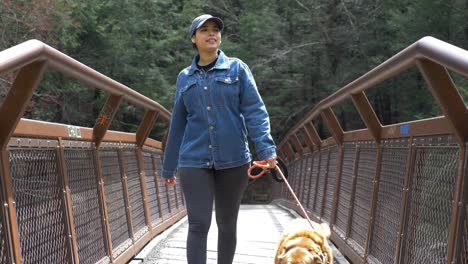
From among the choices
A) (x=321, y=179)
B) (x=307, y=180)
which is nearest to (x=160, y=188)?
(x=321, y=179)

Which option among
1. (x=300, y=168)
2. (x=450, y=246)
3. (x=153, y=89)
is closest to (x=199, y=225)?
(x=450, y=246)

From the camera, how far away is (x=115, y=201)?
17.2 ft

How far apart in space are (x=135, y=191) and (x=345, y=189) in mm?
2092

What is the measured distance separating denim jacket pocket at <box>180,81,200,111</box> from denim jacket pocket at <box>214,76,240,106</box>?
4.7 inches

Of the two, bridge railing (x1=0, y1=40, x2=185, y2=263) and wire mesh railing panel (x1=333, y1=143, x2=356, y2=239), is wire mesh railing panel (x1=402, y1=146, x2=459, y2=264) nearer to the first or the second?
bridge railing (x1=0, y1=40, x2=185, y2=263)

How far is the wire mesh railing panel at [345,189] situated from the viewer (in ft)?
19.2

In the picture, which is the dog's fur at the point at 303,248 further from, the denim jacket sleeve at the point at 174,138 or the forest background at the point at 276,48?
the forest background at the point at 276,48

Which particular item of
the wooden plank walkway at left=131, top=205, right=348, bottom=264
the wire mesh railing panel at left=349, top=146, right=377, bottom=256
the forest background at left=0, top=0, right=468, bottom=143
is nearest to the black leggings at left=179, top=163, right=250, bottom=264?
the wire mesh railing panel at left=349, top=146, right=377, bottom=256

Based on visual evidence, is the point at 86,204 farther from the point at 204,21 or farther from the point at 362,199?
the point at 362,199

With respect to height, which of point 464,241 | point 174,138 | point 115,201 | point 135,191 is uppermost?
point 174,138

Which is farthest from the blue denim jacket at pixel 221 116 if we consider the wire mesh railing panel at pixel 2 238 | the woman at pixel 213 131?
the wire mesh railing panel at pixel 2 238

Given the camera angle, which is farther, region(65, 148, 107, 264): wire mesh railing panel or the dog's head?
region(65, 148, 107, 264): wire mesh railing panel

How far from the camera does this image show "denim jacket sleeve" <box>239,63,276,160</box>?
3.56 m

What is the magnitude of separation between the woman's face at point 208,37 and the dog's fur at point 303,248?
1.17 metres
